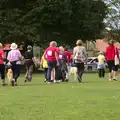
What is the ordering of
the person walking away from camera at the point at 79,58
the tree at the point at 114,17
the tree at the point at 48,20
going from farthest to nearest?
the tree at the point at 114,17, the tree at the point at 48,20, the person walking away from camera at the point at 79,58

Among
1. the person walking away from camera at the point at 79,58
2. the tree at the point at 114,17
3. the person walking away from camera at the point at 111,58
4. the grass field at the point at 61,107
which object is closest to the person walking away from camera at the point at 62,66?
the person walking away from camera at the point at 79,58

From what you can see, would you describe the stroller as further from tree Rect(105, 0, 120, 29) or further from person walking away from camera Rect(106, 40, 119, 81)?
tree Rect(105, 0, 120, 29)

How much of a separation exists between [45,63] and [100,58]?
28.2 feet

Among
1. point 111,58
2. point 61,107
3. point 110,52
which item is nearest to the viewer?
point 61,107

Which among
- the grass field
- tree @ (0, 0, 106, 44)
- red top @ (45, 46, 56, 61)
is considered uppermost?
tree @ (0, 0, 106, 44)

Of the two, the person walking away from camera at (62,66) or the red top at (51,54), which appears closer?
the red top at (51,54)

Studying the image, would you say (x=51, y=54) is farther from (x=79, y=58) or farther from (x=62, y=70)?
(x=62, y=70)

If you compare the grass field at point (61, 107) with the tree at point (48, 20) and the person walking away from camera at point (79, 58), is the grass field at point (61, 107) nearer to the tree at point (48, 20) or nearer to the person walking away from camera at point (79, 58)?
the person walking away from camera at point (79, 58)

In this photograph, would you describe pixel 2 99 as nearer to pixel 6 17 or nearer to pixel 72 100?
pixel 72 100

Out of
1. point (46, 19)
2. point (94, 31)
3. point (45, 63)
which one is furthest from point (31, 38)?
point (45, 63)

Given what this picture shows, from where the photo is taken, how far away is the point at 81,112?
35.2ft

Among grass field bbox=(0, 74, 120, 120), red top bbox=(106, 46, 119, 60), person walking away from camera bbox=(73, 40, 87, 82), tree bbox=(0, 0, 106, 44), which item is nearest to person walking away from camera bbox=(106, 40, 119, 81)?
red top bbox=(106, 46, 119, 60)

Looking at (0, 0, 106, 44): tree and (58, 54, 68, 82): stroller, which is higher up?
(0, 0, 106, 44): tree

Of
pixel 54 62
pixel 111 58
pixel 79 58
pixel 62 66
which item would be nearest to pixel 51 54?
pixel 54 62
